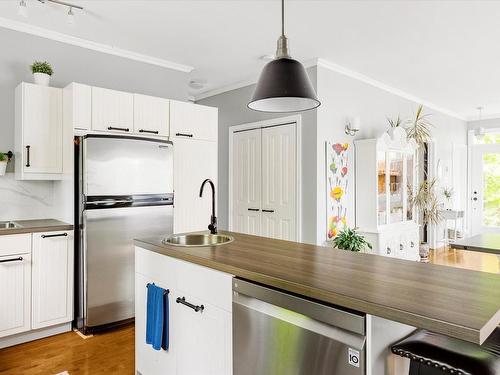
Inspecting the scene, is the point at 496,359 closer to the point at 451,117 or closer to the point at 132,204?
the point at 132,204

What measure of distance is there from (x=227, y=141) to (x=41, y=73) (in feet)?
8.80

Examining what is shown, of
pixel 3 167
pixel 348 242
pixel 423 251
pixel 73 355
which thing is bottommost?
pixel 73 355

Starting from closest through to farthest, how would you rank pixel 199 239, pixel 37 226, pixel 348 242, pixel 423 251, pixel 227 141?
1. pixel 199 239
2. pixel 37 226
3. pixel 348 242
4. pixel 227 141
5. pixel 423 251

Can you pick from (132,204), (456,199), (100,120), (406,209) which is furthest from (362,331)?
(456,199)

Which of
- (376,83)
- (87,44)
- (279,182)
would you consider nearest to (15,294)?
(87,44)

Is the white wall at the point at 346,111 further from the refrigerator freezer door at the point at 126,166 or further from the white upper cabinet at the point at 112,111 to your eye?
the white upper cabinet at the point at 112,111

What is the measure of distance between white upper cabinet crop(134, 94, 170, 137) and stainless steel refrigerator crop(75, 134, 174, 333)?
322 mm

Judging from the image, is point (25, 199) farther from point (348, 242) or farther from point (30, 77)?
point (348, 242)

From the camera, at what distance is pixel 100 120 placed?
125 inches

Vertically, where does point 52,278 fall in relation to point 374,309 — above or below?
below

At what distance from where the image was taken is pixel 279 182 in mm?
4527

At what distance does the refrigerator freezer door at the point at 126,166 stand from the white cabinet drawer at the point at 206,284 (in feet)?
4.83

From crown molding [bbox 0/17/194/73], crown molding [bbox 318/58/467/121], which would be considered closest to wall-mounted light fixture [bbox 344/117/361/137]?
crown molding [bbox 318/58/467/121]

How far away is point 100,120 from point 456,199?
745 cm
